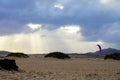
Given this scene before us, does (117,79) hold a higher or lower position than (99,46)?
lower

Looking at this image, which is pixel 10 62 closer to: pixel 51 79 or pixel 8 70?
pixel 8 70

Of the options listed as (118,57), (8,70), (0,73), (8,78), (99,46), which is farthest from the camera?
(118,57)

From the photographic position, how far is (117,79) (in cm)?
2231

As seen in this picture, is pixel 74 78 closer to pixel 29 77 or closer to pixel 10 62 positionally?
pixel 29 77

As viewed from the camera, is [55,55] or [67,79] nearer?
[67,79]

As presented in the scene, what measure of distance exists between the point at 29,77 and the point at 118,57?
35.0 m

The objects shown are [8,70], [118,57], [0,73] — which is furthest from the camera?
[118,57]

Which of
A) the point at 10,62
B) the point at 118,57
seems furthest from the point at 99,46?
the point at 10,62

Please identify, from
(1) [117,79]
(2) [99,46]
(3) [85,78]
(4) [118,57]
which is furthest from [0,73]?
(4) [118,57]

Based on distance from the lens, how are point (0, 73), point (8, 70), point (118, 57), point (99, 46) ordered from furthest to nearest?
point (118, 57)
point (99, 46)
point (8, 70)
point (0, 73)

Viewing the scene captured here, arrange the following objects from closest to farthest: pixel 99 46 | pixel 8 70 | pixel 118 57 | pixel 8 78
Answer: pixel 8 78 → pixel 8 70 → pixel 99 46 → pixel 118 57

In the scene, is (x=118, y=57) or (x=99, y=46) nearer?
(x=99, y=46)

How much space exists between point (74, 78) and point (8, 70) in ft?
18.6

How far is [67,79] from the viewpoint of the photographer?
856 inches
